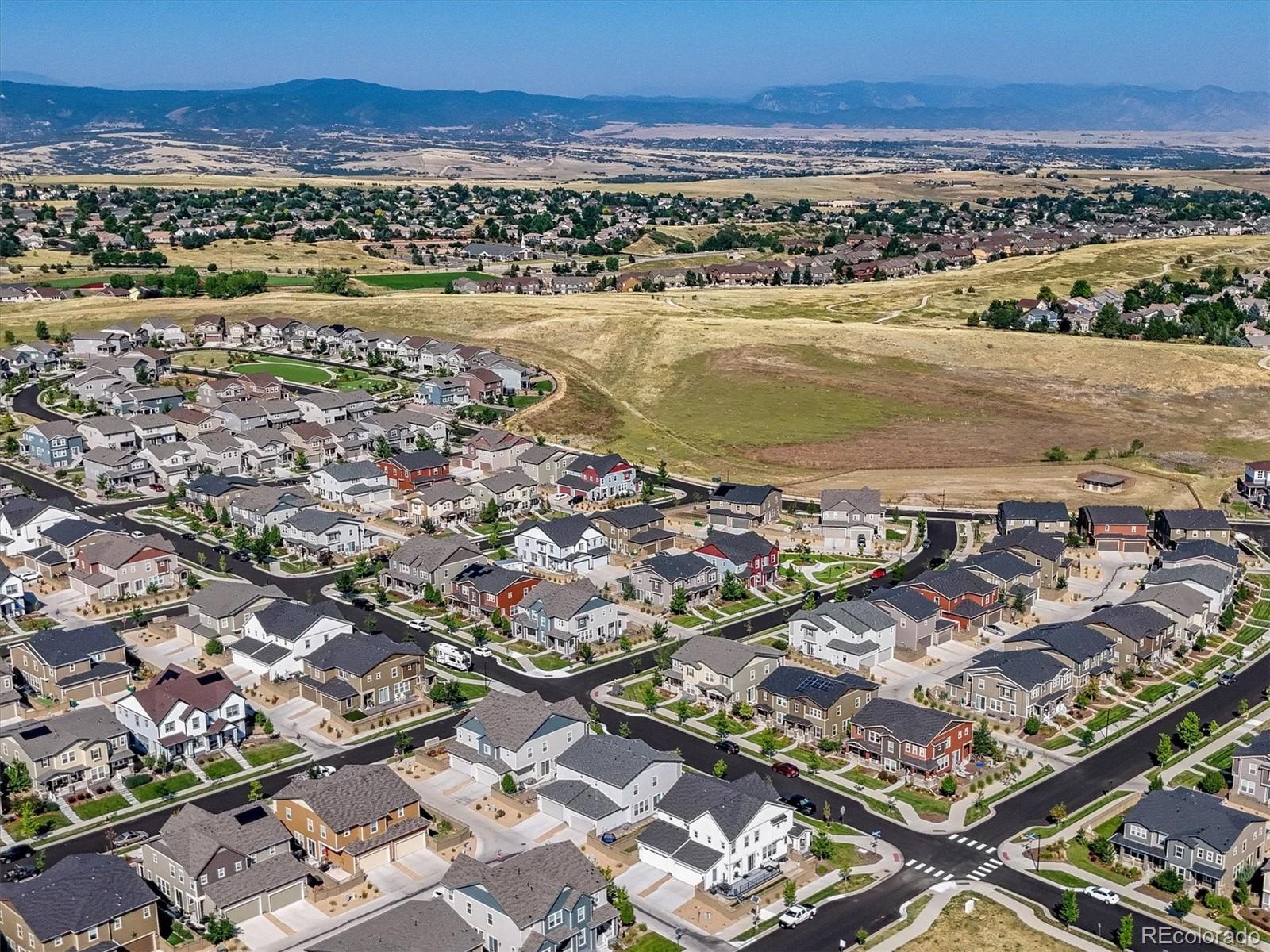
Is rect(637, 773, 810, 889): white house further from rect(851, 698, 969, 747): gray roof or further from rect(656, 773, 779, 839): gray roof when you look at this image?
rect(851, 698, 969, 747): gray roof

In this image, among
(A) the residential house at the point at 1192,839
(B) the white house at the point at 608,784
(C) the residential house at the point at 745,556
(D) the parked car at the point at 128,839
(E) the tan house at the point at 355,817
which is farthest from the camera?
(C) the residential house at the point at 745,556

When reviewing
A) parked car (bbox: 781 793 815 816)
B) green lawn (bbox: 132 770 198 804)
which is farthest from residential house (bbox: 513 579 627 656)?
green lawn (bbox: 132 770 198 804)

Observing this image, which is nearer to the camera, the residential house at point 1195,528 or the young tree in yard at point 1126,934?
the young tree in yard at point 1126,934

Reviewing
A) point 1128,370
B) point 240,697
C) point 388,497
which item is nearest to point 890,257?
point 1128,370

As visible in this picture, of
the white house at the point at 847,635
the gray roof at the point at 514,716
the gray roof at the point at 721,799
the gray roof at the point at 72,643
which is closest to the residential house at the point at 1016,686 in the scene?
the white house at the point at 847,635

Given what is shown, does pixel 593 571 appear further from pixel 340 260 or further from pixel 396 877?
pixel 340 260

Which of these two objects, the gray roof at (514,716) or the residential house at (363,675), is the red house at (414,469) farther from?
the gray roof at (514,716)

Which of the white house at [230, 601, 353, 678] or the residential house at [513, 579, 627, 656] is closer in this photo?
the white house at [230, 601, 353, 678]
